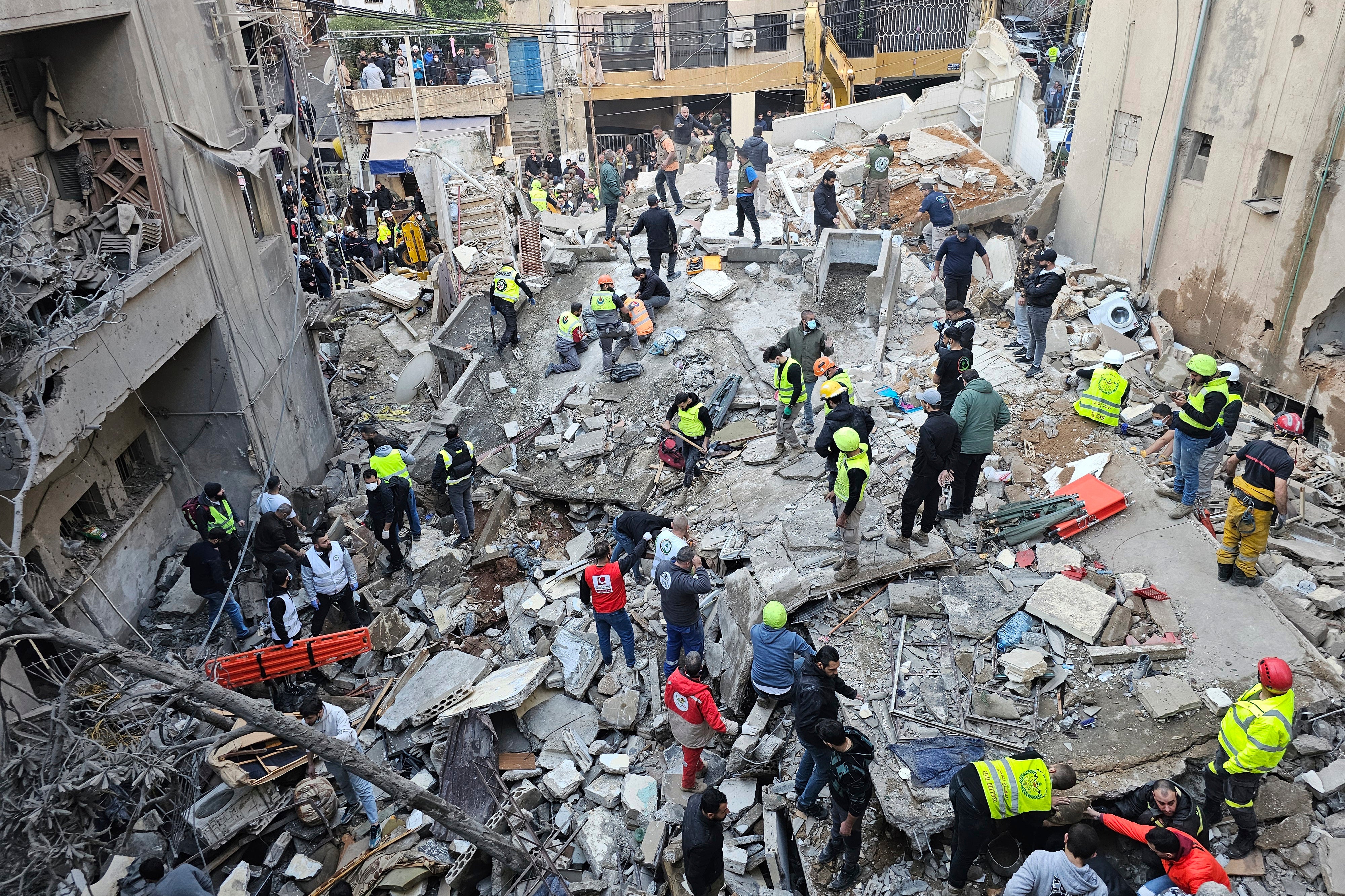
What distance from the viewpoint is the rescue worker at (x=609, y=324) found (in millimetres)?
12695

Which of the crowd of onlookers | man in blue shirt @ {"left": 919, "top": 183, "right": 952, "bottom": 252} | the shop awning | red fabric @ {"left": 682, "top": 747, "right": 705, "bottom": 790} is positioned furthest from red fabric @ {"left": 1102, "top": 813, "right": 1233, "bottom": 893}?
the crowd of onlookers

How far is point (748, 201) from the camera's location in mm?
15031

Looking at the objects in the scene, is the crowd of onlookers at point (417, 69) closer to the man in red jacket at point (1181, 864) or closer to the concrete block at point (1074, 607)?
the concrete block at point (1074, 607)

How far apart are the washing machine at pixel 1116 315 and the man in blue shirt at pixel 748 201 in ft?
18.3

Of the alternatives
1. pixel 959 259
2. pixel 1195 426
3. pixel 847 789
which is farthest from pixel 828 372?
pixel 847 789

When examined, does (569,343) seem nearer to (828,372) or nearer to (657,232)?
(657,232)

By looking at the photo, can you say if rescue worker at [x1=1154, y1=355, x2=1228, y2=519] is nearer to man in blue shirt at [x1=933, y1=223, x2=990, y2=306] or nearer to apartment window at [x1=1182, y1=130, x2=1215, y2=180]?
man in blue shirt at [x1=933, y1=223, x2=990, y2=306]

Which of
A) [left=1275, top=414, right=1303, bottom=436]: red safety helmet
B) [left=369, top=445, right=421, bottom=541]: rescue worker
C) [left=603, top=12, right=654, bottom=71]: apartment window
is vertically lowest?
[left=369, top=445, right=421, bottom=541]: rescue worker

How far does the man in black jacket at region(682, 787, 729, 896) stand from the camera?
5590mm

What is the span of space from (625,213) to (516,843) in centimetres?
1540

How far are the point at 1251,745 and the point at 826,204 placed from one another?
1108 cm

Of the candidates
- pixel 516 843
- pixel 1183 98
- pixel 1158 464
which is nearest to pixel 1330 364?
pixel 1158 464

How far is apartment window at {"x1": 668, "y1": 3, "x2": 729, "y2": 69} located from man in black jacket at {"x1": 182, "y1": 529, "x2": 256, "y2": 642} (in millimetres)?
28424

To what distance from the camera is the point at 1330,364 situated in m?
10.2
